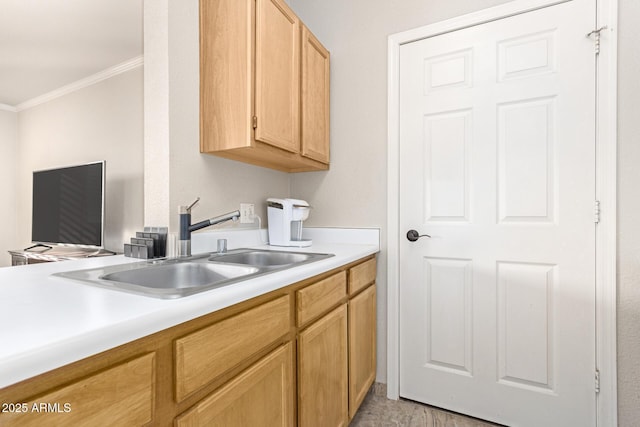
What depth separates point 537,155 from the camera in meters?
1.56

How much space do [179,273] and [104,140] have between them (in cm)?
263

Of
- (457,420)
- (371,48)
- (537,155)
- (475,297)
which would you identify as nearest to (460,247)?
(475,297)

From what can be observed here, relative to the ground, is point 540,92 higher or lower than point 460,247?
higher

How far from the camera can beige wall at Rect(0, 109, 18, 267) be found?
13.0 feet

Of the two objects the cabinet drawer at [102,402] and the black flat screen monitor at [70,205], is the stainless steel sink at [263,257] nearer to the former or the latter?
the cabinet drawer at [102,402]

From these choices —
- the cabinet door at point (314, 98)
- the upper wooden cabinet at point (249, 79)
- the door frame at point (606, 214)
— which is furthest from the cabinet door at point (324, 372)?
the door frame at point (606, 214)

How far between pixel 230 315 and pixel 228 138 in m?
0.93

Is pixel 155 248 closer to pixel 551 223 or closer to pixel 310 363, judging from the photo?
pixel 310 363

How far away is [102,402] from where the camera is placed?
1.63 ft

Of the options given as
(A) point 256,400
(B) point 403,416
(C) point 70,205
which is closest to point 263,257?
(A) point 256,400

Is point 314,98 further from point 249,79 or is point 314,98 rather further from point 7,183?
point 7,183

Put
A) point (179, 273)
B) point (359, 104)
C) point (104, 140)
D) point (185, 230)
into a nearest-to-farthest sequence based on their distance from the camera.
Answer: point (179, 273)
point (185, 230)
point (359, 104)
point (104, 140)

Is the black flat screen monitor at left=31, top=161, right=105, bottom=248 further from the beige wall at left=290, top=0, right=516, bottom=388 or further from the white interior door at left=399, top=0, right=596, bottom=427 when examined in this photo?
the white interior door at left=399, top=0, right=596, bottom=427

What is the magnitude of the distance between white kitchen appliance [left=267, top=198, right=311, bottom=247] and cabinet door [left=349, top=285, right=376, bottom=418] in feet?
1.58
